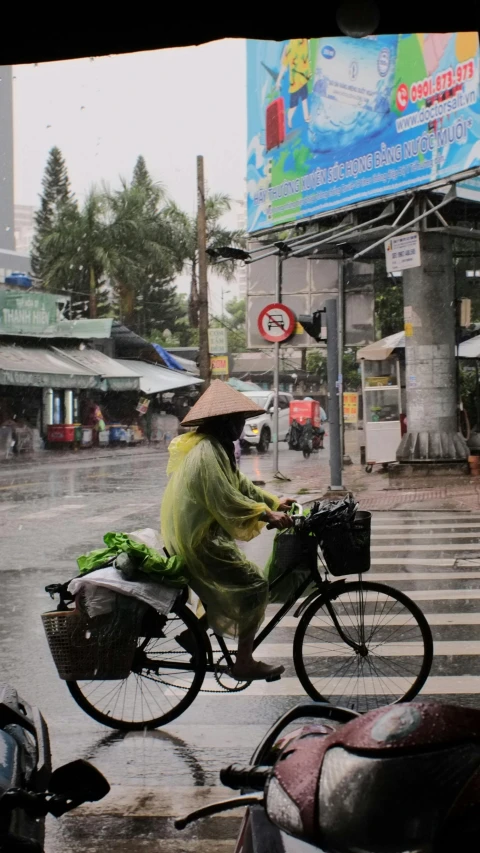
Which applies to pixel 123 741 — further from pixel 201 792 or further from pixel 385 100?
pixel 385 100

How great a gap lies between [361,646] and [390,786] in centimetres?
355

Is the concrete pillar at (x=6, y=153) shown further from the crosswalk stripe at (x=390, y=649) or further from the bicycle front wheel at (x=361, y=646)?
the crosswalk stripe at (x=390, y=649)

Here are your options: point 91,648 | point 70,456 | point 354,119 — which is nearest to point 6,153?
point 70,456

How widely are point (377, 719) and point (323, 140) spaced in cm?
2051

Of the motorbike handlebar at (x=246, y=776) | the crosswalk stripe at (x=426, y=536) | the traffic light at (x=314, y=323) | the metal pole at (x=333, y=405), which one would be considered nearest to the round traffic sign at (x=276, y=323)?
the traffic light at (x=314, y=323)

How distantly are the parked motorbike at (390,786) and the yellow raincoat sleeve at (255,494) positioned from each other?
3.20 m

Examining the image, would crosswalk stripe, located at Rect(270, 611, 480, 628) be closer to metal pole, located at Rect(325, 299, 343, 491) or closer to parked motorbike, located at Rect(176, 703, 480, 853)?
parked motorbike, located at Rect(176, 703, 480, 853)

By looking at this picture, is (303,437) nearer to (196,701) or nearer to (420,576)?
(420,576)

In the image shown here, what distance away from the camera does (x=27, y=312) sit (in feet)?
112

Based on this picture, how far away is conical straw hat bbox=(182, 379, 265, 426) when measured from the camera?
475 centimetres

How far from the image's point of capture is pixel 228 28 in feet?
15.0

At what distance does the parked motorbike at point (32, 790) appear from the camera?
2.25 m

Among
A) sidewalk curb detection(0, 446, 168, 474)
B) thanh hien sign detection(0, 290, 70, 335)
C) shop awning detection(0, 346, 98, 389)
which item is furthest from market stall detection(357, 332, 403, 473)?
thanh hien sign detection(0, 290, 70, 335)

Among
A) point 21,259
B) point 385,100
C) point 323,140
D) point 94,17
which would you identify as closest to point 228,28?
point 94,17
